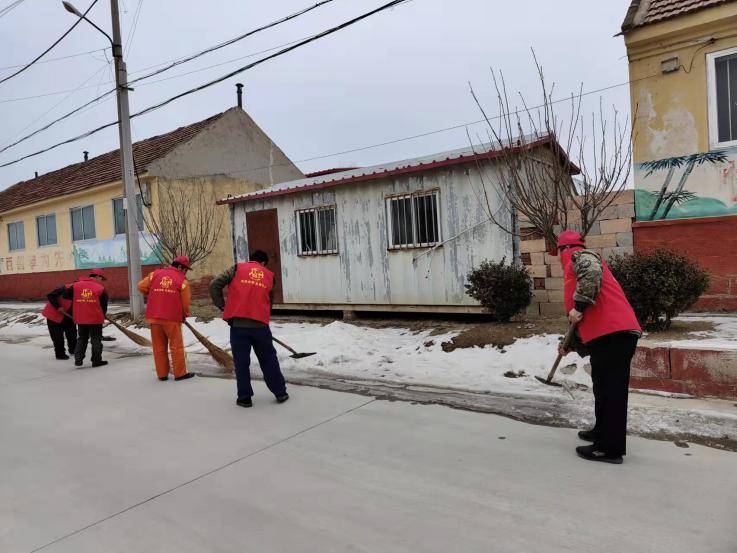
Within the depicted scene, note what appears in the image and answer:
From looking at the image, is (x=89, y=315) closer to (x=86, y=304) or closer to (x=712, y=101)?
(x=86, y=304)

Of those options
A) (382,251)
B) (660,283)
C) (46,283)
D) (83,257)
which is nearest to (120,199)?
(83,257)

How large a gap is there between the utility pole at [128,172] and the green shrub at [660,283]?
35.3 ft

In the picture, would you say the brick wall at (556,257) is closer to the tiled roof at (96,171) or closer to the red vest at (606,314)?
the red vest at (606,314)

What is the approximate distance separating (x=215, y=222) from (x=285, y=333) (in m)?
9.88

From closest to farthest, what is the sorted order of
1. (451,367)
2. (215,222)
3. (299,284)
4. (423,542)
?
(423,542) < (451,367) < (299,284) < (215,222)

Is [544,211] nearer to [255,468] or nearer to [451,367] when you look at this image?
[451,367]

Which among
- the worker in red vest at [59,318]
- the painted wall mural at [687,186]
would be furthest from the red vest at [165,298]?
the painted wall mural at [687,186]

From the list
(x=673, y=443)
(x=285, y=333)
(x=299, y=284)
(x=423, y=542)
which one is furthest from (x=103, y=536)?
(x=299, y=284)

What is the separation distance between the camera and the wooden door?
1270cm

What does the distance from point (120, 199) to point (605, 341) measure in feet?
59.3

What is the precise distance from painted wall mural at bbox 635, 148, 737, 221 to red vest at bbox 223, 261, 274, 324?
6.87 meters

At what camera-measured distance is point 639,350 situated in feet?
18.2

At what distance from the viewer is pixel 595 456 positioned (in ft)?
12.8

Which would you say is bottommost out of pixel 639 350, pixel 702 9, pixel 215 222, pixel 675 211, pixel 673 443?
pixel 673 443
